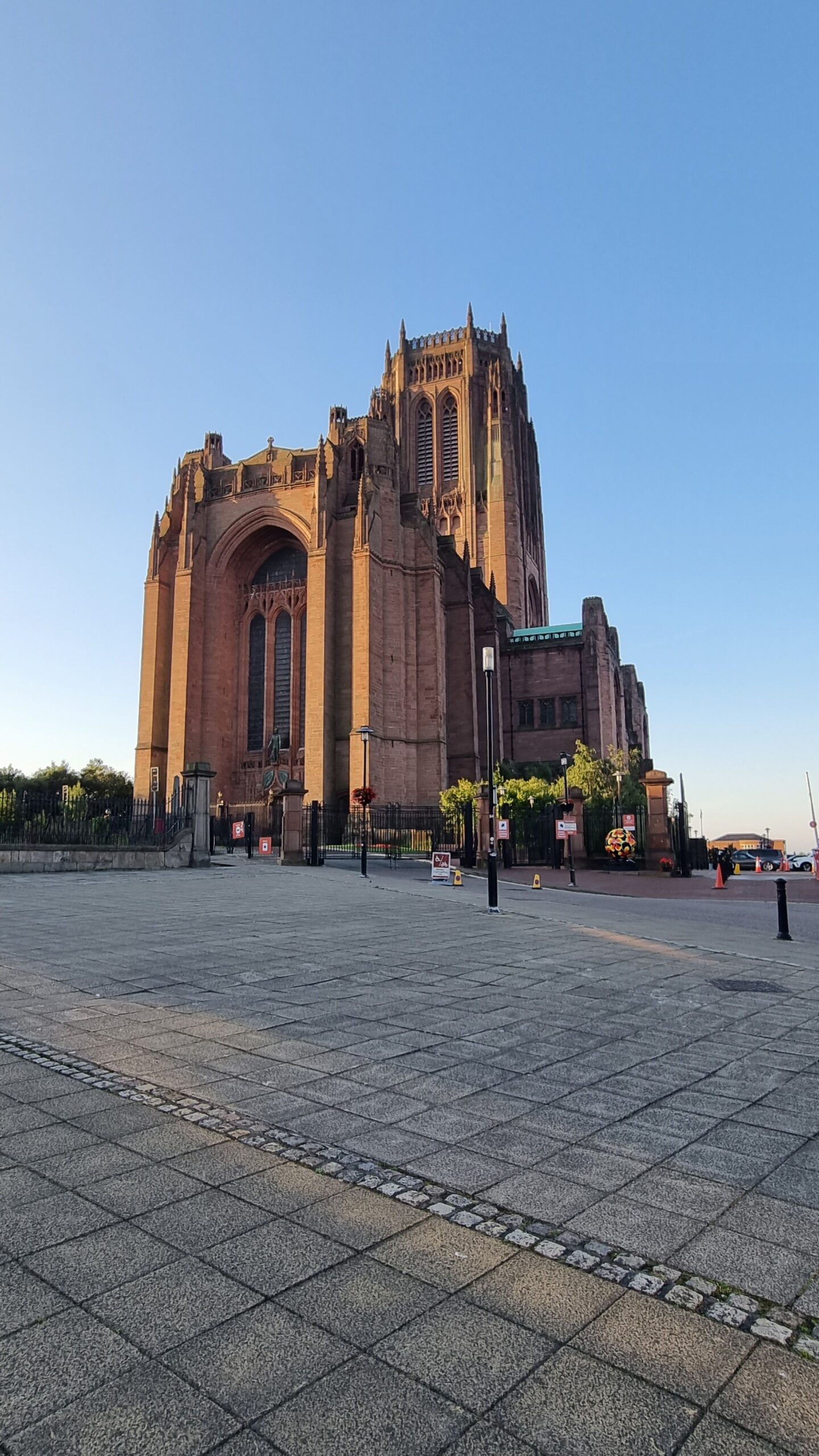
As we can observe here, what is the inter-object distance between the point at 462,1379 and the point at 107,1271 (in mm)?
1081

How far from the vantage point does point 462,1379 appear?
5.99 ft

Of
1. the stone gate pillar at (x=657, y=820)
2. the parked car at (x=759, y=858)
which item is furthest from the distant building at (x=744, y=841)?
the stone gate pillar at (x=657, y=820)

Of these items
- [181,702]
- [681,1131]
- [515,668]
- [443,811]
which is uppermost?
[515,668]

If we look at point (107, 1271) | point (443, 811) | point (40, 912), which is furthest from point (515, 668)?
point (107, 1271)

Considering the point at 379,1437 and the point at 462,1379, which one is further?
the point at 462,1379

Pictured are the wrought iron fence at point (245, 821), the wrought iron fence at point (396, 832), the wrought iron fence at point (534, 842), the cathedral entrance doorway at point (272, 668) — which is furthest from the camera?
the cathedral entrance doorway at point (272, 668)

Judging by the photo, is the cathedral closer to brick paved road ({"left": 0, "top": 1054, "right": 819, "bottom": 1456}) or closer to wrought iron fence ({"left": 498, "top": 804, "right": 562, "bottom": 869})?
wrought iron fence ({"left": 498, "top": 804, "right": 562, "bottom": 869})

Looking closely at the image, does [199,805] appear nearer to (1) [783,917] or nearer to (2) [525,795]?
(1) [783,917]

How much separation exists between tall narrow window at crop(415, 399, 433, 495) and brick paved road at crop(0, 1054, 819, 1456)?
7002 cm

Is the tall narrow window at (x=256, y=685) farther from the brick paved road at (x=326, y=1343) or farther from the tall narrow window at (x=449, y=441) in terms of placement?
the brick paved road at (x=326, y=1343)

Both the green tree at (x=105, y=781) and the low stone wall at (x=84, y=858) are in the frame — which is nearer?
the low stone wall at (x=84, y=858)

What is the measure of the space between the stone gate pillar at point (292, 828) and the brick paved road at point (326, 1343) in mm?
21625

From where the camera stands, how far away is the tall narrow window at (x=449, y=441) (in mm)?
68562

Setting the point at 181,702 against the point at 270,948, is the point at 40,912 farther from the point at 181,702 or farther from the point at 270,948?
the point at 181,702
